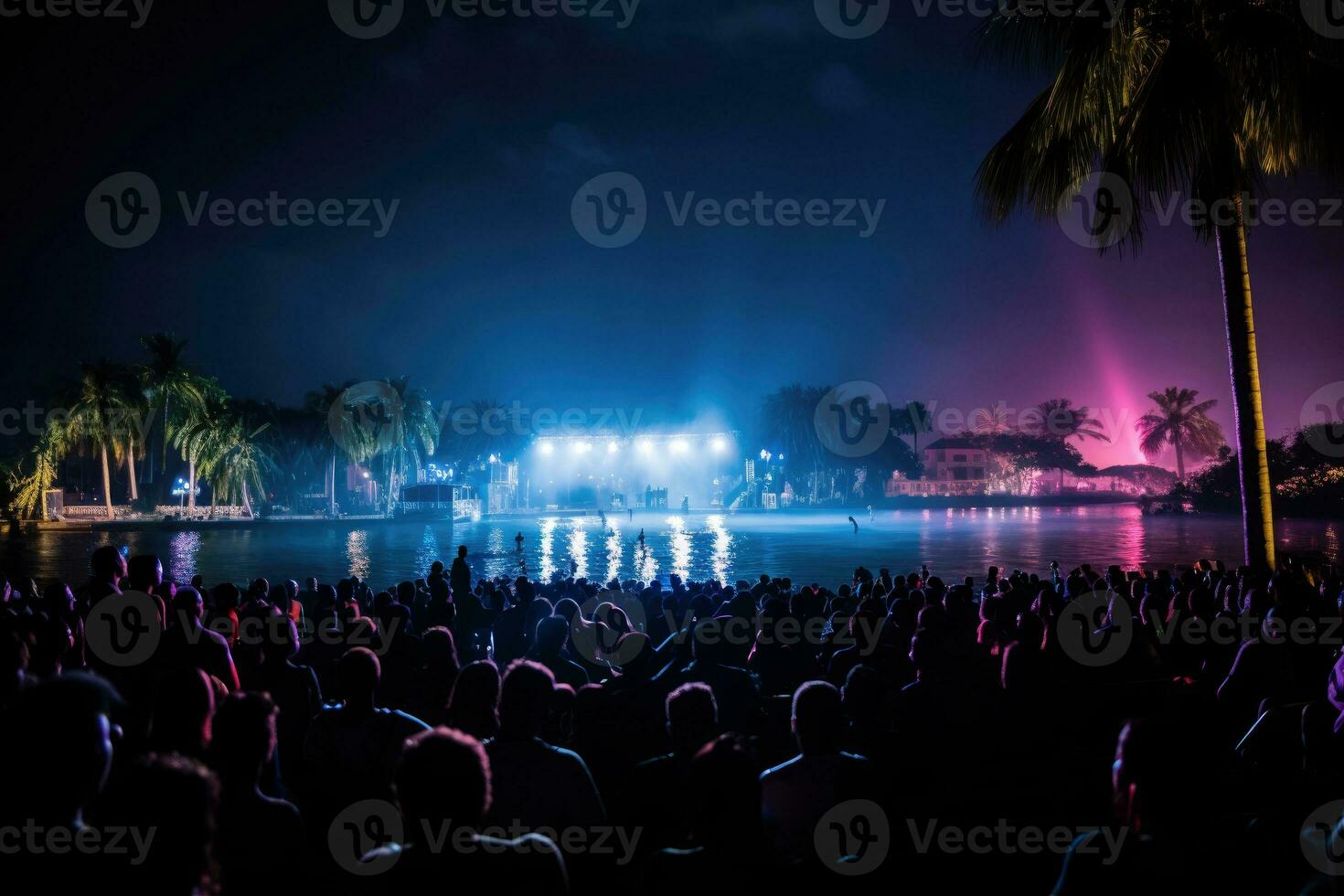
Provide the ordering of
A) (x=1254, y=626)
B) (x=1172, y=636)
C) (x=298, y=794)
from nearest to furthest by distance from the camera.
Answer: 1. (x=298, y=794)
2. (x=1254, y=626)
3. (x=1172, y=636)

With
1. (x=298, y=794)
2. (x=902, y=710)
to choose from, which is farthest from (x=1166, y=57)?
(x=298, y=794)

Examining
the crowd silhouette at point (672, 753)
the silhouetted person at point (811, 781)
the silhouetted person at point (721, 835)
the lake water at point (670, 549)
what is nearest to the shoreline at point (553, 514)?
the lake water at point (670, 549)

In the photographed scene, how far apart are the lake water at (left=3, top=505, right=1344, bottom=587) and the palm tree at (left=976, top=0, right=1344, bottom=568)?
38.3 feet

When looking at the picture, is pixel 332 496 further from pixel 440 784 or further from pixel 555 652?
pixel 440 784

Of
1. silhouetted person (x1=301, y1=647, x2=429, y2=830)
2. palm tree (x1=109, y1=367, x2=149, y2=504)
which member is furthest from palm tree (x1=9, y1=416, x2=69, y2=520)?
silhouetted person (x1=301, y1=647, x2=429, y2=830)

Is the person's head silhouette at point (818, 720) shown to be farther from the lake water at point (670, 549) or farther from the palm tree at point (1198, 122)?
the lake water at point (670, 549)

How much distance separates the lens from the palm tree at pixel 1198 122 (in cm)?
930

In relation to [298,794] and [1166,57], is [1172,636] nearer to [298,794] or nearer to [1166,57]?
[1166,57]

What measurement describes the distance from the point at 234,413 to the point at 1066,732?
238ft

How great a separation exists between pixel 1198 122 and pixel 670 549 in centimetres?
2385

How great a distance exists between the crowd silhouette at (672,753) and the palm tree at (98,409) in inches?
2775

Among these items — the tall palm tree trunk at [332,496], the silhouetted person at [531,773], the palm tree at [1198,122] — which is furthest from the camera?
the tall palm tree trunk at [332,496]

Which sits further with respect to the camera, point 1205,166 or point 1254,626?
point 1205,166

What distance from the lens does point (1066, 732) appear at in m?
5.22
